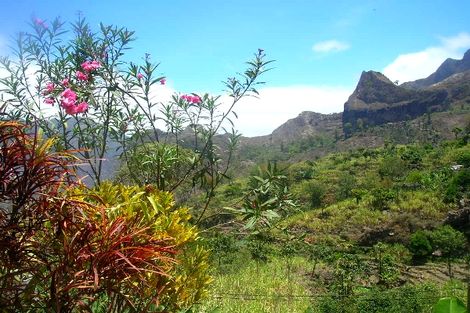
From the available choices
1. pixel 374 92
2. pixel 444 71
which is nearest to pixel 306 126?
pixel 374 92

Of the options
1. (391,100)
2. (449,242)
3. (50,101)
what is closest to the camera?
(50,101)

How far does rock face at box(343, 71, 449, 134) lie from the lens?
8694 cm

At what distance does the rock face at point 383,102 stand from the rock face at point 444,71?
157ft

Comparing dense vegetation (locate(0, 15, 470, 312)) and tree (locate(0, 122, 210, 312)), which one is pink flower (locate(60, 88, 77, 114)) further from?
tree (locate(0, 122, 210, 312))

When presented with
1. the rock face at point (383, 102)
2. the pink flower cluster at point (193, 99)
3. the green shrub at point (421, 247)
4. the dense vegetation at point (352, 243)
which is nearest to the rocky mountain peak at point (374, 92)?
the rock face at point (383, 102)

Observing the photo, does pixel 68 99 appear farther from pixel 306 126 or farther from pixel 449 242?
pixel 306 126

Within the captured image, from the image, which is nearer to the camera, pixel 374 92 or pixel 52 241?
pixel 52 241

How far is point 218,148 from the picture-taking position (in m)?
3.76

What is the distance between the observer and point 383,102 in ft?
319

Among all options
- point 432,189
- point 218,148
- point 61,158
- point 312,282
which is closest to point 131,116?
point 218,148

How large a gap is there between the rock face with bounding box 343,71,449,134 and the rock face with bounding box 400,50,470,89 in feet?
157

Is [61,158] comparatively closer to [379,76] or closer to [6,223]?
[6,223]

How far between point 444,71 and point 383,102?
227ft

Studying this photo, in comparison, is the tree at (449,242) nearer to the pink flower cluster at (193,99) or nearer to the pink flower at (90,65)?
the pink flower cluster at (193,99)
